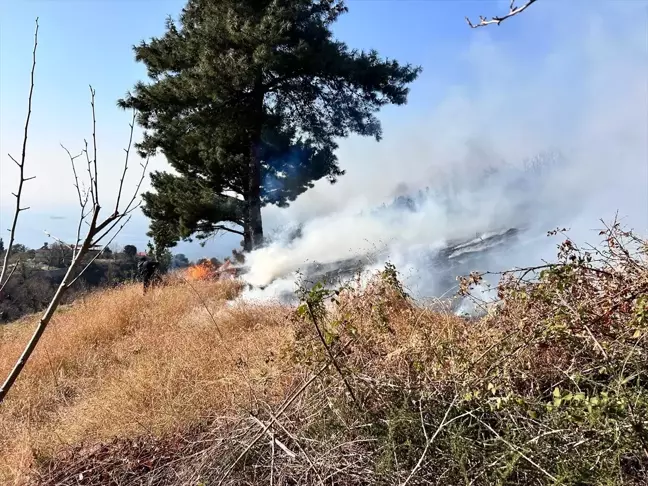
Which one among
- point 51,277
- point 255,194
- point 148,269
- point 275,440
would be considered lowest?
point 275,440

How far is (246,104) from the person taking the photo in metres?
10.0

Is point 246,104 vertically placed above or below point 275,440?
above

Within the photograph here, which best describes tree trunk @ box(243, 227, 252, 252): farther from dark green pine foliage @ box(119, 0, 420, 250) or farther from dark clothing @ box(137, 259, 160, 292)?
dark clothing @ box(137, 259, 160, 292)

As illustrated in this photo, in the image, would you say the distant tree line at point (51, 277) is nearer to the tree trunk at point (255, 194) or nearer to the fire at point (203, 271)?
the fire at point (203, 271)

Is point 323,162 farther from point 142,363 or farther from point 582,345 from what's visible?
point 582,345

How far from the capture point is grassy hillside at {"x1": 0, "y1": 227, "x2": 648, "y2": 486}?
5.80 ft

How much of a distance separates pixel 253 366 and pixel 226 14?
789 centimetres

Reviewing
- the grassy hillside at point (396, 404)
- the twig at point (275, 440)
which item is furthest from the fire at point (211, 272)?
the twig at point (275, 440)

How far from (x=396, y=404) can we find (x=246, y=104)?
890 centimetres

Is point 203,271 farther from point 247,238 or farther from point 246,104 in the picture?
point 246,104

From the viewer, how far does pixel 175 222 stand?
11312 millimetres

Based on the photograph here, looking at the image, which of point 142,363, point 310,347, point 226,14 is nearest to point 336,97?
point 226,14

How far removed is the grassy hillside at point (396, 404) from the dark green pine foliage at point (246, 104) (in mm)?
6388

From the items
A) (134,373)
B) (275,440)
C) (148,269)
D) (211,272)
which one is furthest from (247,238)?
(275,440)
